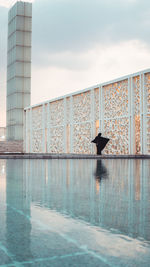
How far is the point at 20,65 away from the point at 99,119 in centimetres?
1868

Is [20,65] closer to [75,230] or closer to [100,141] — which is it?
[100,141]

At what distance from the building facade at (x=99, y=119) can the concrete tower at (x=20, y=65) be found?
4125 millimetres

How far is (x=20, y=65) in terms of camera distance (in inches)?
1587

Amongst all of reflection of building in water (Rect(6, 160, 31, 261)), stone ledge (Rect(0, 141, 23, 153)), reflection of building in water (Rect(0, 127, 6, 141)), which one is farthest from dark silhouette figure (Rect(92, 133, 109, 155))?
reflection of building in water (Rect(0, 127, 6, 141))

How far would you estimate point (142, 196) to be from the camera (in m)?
3.51

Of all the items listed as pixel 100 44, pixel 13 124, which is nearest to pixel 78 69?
pixel 100 44

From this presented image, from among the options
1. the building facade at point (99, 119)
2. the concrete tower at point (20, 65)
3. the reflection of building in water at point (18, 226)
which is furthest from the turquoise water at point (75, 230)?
the concrete tower at point (20, 65)

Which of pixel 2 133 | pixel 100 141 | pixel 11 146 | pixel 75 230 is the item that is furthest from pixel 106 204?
pixel 2 133

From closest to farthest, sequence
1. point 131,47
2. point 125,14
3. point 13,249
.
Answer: point 13,249, point 125,14, point 131,47

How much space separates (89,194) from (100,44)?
36.0 m

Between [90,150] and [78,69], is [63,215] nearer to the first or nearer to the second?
[90,150]

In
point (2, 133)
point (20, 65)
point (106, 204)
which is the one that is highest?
point (20, 65)

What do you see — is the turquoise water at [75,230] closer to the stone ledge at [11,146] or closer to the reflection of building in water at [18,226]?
the reflection of building in water at [18,226]

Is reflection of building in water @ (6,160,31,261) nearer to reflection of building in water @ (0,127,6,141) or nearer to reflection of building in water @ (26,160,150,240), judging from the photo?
reflection of building in water @ (26,160,150,240)
